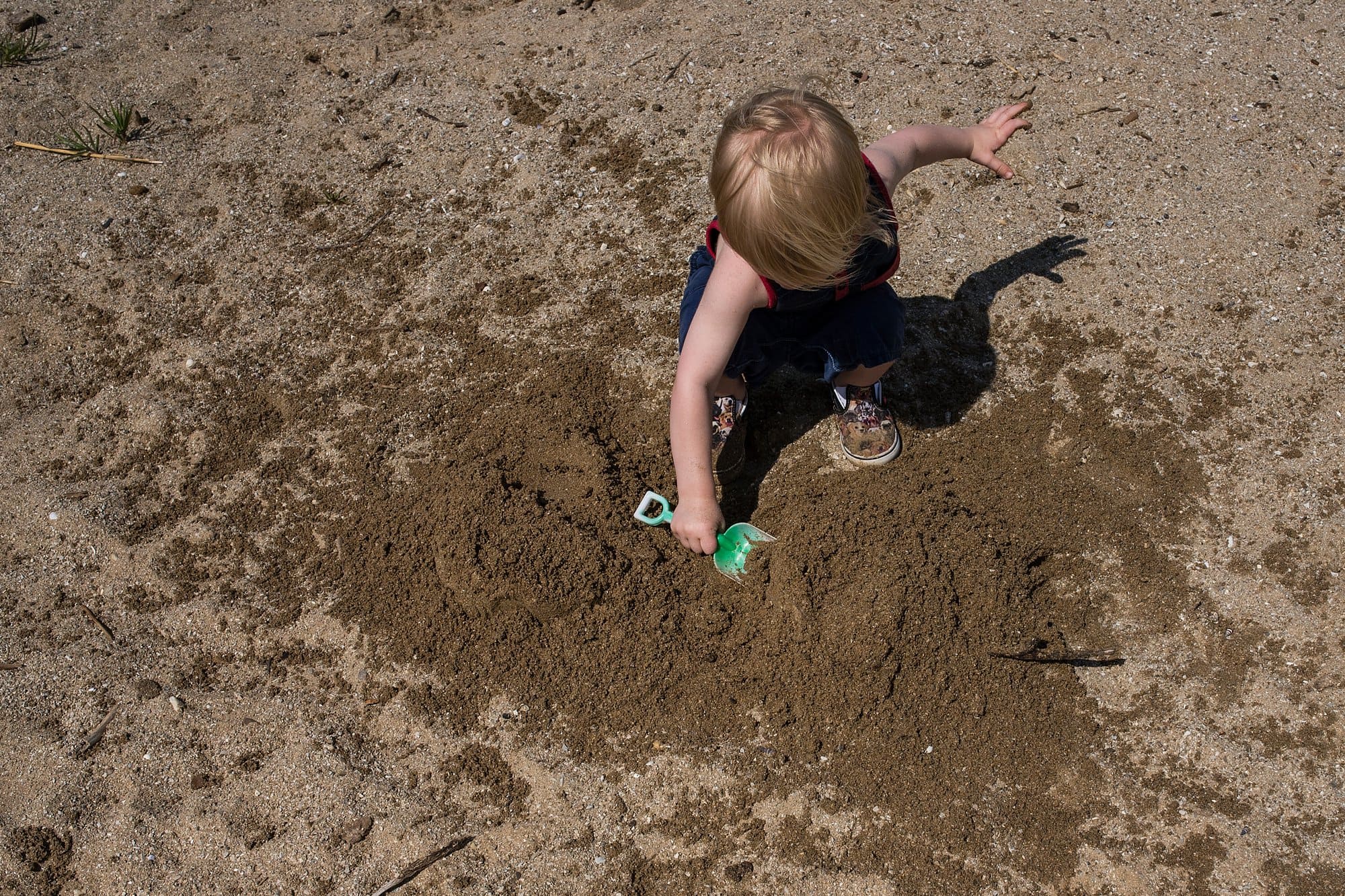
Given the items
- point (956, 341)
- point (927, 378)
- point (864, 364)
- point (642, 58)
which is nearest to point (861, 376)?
point (864, 364)

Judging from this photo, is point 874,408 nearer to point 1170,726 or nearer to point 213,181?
point 1170,726

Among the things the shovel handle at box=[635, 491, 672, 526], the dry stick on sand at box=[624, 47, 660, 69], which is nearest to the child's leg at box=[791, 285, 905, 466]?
the shovel handle at box=[635, 491, 672, 526]

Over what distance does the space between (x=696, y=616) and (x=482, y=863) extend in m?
0.75

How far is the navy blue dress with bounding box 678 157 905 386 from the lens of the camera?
2436 millimetres

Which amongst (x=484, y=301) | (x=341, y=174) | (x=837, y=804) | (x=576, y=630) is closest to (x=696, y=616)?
(x=576, y=630)

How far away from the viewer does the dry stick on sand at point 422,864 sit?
82.3 inches

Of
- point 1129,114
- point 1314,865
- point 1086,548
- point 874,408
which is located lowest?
point 1314,865

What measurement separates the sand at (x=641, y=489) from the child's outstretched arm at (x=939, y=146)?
560 mm

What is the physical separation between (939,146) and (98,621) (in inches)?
102

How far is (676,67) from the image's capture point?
12.8ft

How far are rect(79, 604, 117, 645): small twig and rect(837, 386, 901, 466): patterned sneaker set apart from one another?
2.03m

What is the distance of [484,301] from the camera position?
10.5 feet

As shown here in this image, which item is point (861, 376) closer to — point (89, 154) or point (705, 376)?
point (705, 376)

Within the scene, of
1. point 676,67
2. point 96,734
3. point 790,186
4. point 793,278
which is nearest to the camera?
point 790,186
